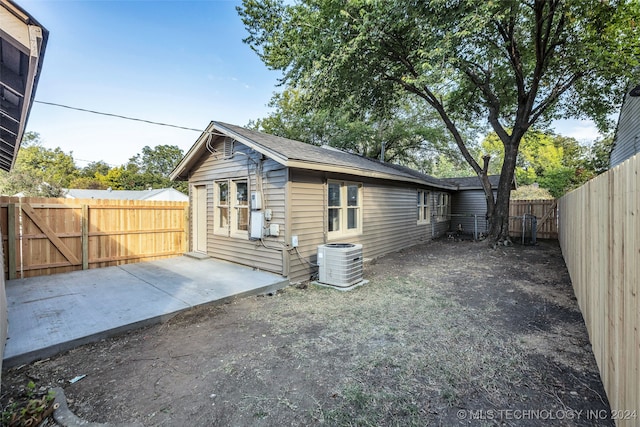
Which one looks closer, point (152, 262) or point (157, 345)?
point (157, 345)

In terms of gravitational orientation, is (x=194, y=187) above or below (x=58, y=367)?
above

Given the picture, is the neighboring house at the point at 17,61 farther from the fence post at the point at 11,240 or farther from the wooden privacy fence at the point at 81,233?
the wooden privacy fence at the point at 81,233

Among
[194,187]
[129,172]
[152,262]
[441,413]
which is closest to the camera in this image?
[441,413]

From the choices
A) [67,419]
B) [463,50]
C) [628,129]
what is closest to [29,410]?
[67,419]

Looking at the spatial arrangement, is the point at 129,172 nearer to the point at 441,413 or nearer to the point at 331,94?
the point at 331,94

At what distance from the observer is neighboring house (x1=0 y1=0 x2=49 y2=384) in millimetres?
1907

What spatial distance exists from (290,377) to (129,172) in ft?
150

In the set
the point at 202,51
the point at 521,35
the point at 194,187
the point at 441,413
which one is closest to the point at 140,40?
the point at 202,51

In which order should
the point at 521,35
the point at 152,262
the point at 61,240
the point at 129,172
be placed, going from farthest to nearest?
the point at 129,172 < the point at 521,35 < the point at 152,262 < the point at 61,240

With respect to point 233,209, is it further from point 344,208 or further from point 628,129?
point 628,129

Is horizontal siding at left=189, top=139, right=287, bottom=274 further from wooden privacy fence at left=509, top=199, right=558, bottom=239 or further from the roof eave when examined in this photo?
wooden privacy fence at left=509, top=199, right=558, bottom=239

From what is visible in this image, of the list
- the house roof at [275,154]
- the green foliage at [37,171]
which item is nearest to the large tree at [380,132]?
the house roof at [275,154]

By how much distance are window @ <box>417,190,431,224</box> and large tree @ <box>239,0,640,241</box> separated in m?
2.16

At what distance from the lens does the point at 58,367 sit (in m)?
2.66
